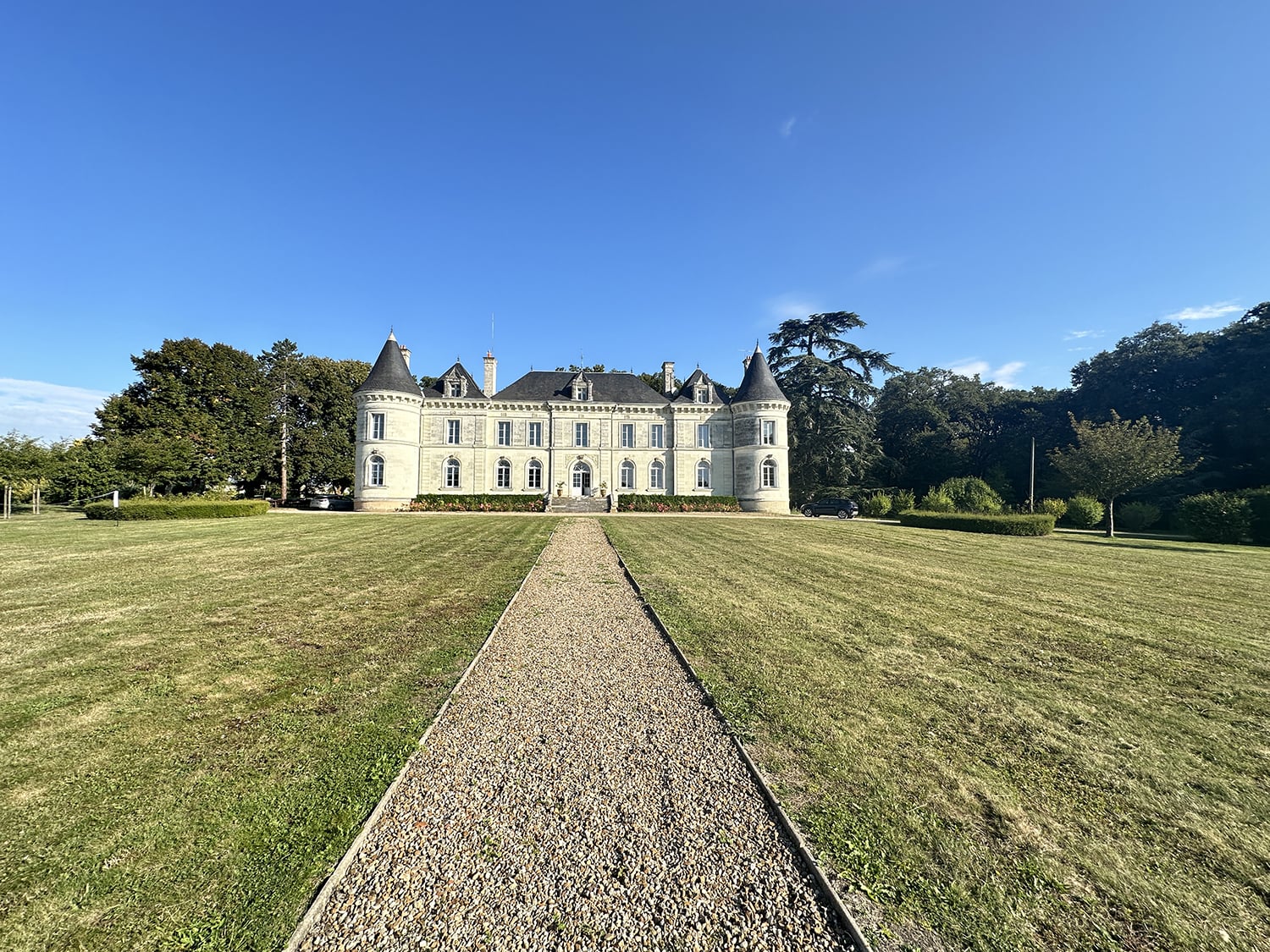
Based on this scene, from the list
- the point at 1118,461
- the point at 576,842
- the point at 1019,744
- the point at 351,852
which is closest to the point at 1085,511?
the point at 1118,461

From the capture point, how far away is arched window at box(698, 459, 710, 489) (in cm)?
3709

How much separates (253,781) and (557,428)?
3383 centimetres

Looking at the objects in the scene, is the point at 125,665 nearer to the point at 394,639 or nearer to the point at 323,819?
the point at 394,639

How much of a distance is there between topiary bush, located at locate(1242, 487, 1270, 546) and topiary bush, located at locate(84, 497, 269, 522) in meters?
44.0

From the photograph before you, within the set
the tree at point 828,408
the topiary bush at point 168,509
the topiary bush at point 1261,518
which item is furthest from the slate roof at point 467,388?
the topiary bush at point 1261,518

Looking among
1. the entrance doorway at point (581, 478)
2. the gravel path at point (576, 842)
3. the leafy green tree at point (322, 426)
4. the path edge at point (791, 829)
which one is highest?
the leafy green tree at point (322, 426)

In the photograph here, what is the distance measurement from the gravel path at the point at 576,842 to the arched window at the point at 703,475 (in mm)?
32408

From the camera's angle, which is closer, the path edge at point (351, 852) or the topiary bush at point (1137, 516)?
the path edge at point (351, 852)

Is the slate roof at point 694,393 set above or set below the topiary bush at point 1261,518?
above

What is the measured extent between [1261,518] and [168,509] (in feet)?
151

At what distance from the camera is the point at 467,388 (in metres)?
36.1

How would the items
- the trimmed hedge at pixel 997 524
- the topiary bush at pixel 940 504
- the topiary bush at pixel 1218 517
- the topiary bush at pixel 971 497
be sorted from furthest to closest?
the topiary bush at pixel 940 504 → the topiary bush at pixel 971 497 → the trimmed hedge at pixel 997 524 → the topiary bush at pixel 1218 517

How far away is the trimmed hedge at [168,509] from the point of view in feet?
71.5

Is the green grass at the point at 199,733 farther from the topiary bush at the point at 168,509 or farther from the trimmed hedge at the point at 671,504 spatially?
the trimmed hedge at the point at 671,504
